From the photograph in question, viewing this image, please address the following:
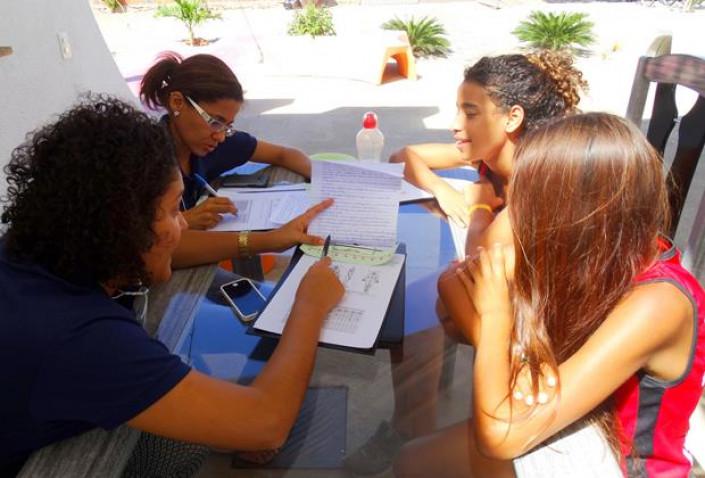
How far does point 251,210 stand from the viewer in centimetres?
162

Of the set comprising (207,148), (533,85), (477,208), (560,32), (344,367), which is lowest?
(344,367)

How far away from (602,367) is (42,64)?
3.67 metres

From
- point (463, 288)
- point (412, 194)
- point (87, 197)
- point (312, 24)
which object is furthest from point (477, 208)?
point (312, 24)

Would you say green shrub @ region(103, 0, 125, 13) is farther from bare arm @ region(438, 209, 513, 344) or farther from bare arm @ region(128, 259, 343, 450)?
bare arm @ region(128, 259, 343, 450)

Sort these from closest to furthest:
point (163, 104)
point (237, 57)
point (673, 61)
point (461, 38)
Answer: point (673, 61) → point (163, 104) → point (237, 57) → point (461, 38)

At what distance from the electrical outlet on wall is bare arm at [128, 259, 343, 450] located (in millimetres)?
3400

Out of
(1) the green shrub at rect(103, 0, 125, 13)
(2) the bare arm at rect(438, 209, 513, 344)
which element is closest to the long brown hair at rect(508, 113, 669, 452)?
(2) the bare arm at rect(438, 209, 513, 344)

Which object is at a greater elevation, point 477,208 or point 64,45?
point 64,45

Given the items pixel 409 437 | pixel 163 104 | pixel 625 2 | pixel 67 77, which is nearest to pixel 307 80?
pixel 67 77

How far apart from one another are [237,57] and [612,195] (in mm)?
7318

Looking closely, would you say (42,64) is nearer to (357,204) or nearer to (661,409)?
(357,204)

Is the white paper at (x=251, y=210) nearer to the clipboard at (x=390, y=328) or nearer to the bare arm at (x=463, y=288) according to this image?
the clipboard at (x=390, y=328)

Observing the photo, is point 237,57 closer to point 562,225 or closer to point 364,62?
point 364,62

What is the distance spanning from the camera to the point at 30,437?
32.1 inches
